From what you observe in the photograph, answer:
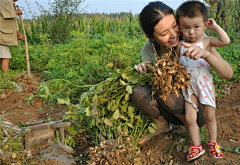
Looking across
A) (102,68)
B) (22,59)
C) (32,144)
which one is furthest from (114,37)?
(32,144)

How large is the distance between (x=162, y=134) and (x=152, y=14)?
1.27m

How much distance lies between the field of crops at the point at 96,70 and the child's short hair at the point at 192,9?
71cm

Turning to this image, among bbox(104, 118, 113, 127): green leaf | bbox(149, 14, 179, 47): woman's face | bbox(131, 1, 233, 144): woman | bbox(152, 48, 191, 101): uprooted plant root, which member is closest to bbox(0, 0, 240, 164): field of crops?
bbox(104, 118, 113, 127): green leaf

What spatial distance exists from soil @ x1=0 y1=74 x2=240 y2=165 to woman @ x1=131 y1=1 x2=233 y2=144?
0.16 meters

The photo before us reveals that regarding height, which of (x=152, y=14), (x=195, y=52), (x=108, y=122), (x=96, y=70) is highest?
(x=152, y=14)

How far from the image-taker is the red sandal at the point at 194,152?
2.40 metres

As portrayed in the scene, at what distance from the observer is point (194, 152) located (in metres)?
2.41

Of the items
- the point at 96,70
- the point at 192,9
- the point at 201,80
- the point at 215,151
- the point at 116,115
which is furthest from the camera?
the point at 96,70

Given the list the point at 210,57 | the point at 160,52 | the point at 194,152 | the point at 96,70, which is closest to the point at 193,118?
the point at 194,152

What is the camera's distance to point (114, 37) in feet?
16.9

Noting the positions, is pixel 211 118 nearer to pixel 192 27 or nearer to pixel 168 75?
pixel 168 75

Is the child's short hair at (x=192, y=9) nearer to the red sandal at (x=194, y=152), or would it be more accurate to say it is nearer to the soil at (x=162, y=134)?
the red sandal at (x=194, y=152)

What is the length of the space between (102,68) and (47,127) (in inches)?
63.9

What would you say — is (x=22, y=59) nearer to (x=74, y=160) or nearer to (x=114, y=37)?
(x=114, y=37)
